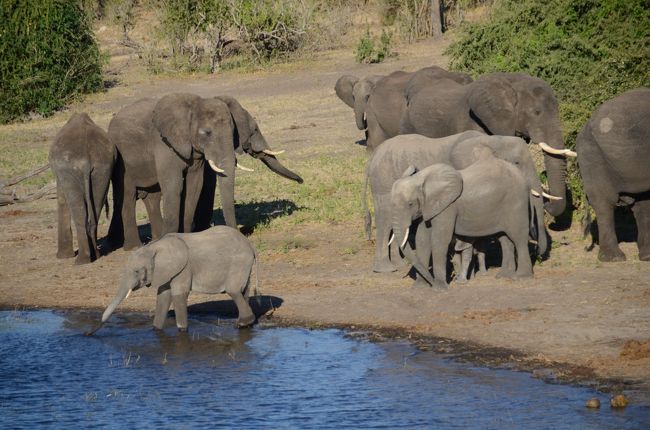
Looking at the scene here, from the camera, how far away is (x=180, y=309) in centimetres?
1137

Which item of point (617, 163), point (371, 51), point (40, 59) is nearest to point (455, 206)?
point (617, 163)

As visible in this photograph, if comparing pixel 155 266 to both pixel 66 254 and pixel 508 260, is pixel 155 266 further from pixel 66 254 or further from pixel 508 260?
pixel 66 254

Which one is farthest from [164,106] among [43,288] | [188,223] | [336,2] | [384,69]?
[336,2]

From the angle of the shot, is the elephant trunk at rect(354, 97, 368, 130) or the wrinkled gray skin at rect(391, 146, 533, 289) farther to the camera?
the elephant trunk at rect(354, 97, 368, 130)

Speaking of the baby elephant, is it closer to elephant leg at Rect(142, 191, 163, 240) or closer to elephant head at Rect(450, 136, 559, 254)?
elephant head at Rect(450, 136, 559, 254)

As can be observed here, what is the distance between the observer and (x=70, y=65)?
30.5 m

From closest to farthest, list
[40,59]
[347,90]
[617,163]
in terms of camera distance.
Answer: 1. [617,163]
2. [347,90]
3. [40,59]

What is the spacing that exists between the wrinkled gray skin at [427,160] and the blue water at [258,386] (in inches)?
81.9

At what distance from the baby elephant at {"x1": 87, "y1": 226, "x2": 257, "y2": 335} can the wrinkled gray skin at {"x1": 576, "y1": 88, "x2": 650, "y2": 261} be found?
151 inches

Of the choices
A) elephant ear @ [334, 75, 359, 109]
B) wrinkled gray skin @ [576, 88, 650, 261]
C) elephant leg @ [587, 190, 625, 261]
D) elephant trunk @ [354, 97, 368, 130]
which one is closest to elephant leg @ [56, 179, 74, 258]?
wrinkled gray skin @ [576, 88, 650, 261]

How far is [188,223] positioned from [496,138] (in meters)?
4.14

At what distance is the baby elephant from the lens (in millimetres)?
11078

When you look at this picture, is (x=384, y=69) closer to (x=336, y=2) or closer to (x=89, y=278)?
(x=336, y=2)

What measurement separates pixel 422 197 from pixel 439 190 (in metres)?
0.18
